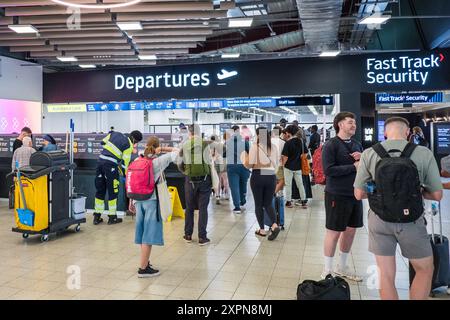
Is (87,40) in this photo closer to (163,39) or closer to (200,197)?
(163,39)

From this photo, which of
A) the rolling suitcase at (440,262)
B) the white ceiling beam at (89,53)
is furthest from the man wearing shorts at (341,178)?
the white ceiling beam at (89,53)

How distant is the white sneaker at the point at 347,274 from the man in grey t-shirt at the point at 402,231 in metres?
0.98

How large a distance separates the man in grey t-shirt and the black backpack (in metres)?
0.07

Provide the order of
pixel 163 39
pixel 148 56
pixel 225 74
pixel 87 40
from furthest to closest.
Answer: pixel 225 74
pixel 148 56
pixel 87 40
pixel 163 39

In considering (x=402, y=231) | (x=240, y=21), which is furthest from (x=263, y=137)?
(x=240, y=21)

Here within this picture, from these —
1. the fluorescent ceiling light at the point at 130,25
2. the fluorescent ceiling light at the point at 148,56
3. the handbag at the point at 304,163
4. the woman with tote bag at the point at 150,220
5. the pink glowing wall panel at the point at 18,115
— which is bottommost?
the woman with tote bag at the point at 150,220

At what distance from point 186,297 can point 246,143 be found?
3886mm

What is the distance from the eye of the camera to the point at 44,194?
4832 millimetres

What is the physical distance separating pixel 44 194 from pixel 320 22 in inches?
223

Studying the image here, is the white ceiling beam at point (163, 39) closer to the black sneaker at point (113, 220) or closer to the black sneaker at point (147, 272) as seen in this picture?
the black sneaker at point (113, 220)

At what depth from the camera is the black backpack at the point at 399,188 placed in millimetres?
2184

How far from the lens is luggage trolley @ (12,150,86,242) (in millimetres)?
4738
